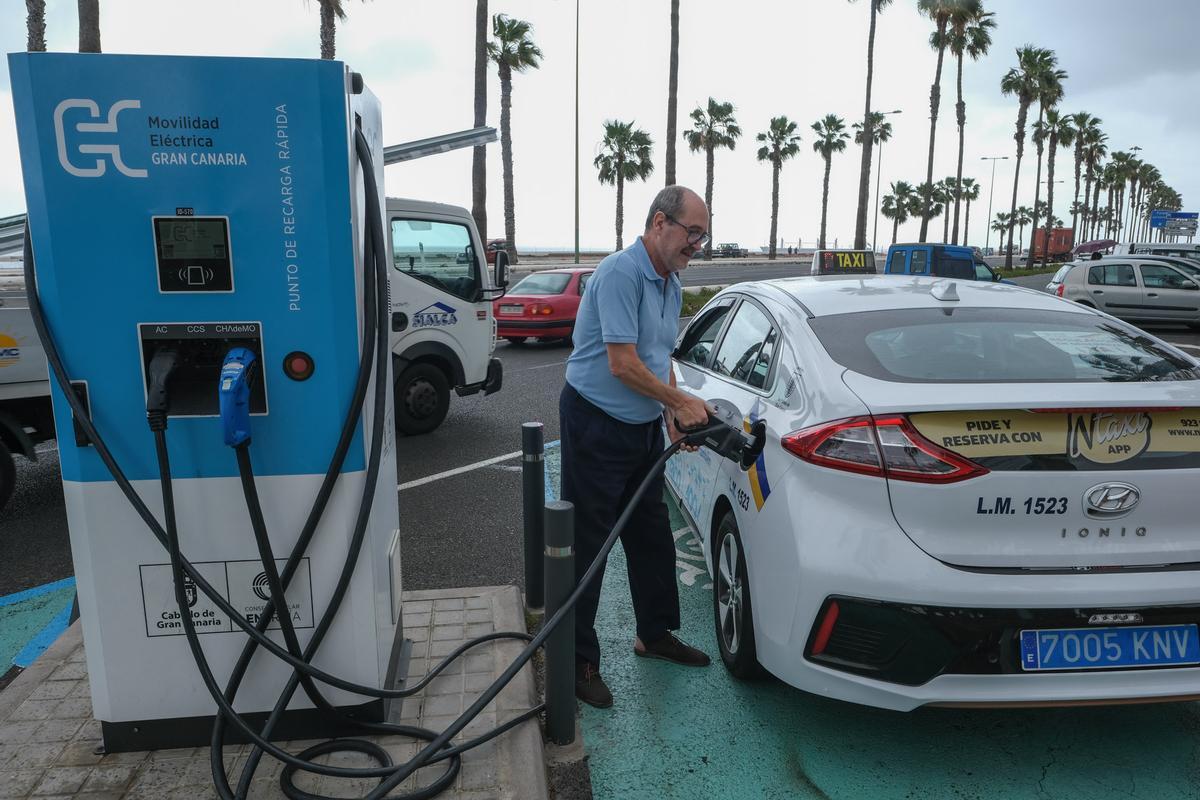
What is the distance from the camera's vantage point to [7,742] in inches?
105

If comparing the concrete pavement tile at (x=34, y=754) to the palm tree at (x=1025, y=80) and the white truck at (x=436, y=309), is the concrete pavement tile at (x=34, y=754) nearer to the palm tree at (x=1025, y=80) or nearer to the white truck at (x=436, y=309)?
the white truck at (x=436, y=309)

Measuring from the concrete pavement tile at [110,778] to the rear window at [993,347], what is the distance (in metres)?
2.63

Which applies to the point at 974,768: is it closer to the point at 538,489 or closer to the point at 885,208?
the point at 538,489

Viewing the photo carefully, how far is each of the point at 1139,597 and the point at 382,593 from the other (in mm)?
2331

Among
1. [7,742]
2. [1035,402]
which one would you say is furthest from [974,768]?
[7,742]

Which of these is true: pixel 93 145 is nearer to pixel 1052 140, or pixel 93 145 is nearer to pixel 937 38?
pixel 937 38

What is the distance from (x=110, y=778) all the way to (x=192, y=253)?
1.58m

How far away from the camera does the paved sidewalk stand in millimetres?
2457

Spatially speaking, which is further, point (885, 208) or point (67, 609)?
point (885, 208)

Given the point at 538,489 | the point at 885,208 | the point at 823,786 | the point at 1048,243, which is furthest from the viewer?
the point at 885,208

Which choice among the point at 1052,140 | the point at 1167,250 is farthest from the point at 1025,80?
the point at 1167,250

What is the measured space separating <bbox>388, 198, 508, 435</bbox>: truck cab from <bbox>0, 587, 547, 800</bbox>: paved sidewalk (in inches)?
175

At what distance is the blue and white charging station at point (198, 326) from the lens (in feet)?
7.45

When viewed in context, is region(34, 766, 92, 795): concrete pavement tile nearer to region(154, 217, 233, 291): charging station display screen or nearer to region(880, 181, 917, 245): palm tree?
region(154, 217, 233, 291): charging station display screen
